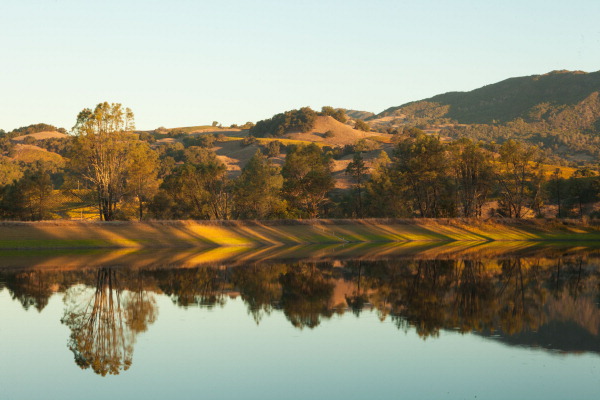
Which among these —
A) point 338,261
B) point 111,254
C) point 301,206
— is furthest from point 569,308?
point 301,206

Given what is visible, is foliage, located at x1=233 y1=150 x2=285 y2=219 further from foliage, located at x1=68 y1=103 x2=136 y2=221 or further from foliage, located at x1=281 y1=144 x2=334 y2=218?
foliage, located at x1=68 y1=103 x2=136 y2=221

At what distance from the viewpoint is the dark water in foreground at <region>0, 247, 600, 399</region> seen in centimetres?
2025

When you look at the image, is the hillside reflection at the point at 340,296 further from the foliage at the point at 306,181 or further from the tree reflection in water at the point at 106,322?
the foliage at the point at 306,181

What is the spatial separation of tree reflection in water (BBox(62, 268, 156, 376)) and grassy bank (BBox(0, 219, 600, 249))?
34491 millimetres

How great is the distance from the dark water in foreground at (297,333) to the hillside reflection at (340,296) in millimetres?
131

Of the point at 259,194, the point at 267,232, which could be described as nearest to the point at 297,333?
the point at 267,232

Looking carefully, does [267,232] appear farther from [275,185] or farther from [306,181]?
[306,181]

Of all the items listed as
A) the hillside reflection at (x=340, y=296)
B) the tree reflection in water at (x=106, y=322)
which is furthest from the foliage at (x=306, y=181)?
the tree reflection in water at (x=106, y=322)

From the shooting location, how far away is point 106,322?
96.9 feet

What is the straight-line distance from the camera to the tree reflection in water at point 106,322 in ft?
76.8

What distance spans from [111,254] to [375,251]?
1184 inches

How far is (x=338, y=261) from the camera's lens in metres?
59.0

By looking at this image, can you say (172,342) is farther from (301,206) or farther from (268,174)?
(301,206)

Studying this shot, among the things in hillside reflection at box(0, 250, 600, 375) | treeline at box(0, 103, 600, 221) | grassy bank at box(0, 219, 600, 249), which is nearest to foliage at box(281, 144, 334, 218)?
treeline at box(0, 103, 600, 221)
